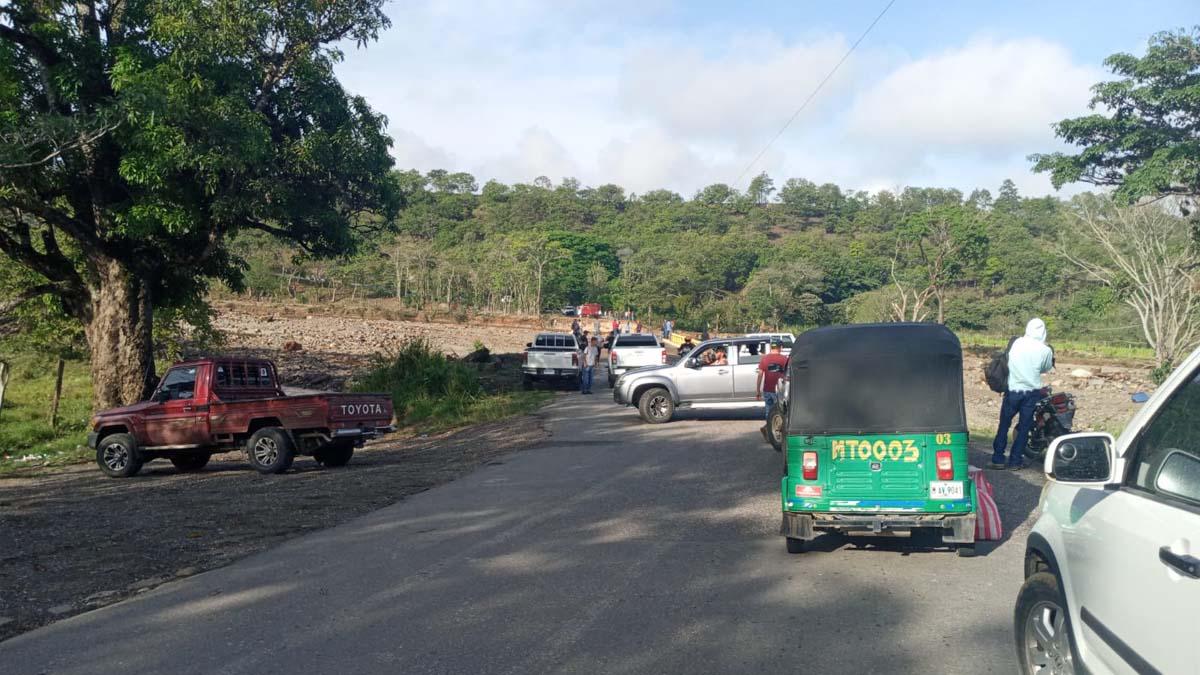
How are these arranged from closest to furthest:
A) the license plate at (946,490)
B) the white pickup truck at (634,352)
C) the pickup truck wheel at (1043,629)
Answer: the pickup truck wheel at (1043,629)
the license plate at (946,490)
the white pickup truck at (634,352)

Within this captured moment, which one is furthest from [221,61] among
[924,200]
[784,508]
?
[924,200]

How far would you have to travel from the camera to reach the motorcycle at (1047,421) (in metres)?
13.5

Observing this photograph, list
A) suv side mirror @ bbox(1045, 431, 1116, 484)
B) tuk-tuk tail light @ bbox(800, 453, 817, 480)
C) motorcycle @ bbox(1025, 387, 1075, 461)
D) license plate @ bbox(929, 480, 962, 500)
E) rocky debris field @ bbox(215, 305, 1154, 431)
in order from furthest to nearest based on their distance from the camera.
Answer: rocky debris field @ bbox(215, 305, 1154, 431), motorcycle @ bbox(1025, 387, 1075, 461), tuk-tuk tail light @ bbox(800, 453, 817, 480), license plate @ bbox(929, 480, 962, 500), suv side mirror @ bbox(1045, 431, 1116, 484)

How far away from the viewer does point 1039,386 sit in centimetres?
1258

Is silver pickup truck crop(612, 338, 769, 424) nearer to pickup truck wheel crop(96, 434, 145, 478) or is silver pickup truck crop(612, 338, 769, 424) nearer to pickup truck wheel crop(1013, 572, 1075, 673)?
pickup truck wheel crop(96, 434, 145, 478)

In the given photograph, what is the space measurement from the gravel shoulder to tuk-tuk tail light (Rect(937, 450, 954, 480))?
640 centimetres

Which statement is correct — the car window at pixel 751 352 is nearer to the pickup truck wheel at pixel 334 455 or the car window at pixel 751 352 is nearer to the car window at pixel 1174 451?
the pickup truck wheel at pixel 334 455

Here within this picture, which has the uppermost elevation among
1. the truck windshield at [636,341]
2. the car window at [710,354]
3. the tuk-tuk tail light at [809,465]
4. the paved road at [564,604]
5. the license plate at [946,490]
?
the truck windshield at [636,341]

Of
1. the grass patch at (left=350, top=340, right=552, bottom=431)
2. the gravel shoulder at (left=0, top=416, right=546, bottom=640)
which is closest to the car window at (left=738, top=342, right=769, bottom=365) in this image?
the gravel shoulder at (left=0, top=416, right=546, bottom=640)

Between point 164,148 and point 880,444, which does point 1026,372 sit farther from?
point 164,148

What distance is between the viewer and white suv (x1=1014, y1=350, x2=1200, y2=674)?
10.7 ft

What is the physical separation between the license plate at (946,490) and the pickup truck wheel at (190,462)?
1345 cm

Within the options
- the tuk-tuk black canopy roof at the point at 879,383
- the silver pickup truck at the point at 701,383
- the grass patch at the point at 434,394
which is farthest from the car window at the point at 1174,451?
the grass patch at the point at 434,394

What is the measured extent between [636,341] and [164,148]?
1679 centimetres
